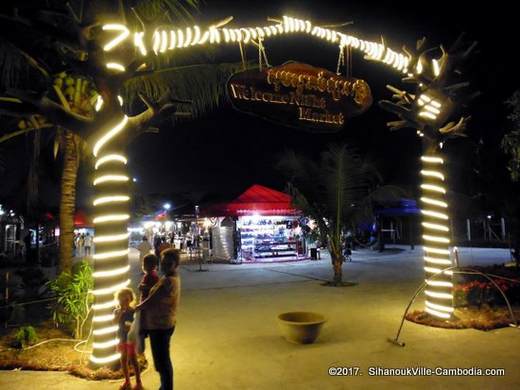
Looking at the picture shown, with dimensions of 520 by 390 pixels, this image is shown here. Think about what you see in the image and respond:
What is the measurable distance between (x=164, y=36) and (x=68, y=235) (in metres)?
4.48

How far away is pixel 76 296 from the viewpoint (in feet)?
21.6

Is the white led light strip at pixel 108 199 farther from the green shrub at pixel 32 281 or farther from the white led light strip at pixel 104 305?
the green shrub at pixel 32 281

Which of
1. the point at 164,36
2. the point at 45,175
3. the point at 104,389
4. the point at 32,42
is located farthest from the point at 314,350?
the point at 45,175

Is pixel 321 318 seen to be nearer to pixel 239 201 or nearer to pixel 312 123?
pixel 312 123

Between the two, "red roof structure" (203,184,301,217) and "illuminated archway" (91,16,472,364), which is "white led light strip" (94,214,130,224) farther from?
"red roof structure" (203,184,301,217)

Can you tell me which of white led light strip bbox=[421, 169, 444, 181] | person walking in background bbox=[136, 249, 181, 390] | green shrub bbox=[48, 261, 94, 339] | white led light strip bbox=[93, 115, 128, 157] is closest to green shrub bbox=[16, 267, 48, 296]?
green shrub bbox=[48, 261, 94, 339]

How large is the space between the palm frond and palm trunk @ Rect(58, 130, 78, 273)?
161cm

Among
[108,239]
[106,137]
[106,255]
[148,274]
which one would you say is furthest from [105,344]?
[106,137]

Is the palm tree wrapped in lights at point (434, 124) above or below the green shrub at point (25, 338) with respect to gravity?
above

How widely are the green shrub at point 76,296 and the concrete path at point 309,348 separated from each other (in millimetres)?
1273

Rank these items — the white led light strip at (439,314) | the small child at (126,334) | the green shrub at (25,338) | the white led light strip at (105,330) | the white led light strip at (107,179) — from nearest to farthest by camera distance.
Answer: the small child at (126,334)
the white led light strip at (105,330)
the white led light strip at (107,179)
the green shrub at (25,338)
the white led light strip at (439,314)

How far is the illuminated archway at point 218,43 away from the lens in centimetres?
555

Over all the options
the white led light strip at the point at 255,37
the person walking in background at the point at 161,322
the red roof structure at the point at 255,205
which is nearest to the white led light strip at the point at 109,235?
the white led light strip at the point at 255,37

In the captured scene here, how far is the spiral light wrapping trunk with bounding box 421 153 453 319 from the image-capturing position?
7.58m
